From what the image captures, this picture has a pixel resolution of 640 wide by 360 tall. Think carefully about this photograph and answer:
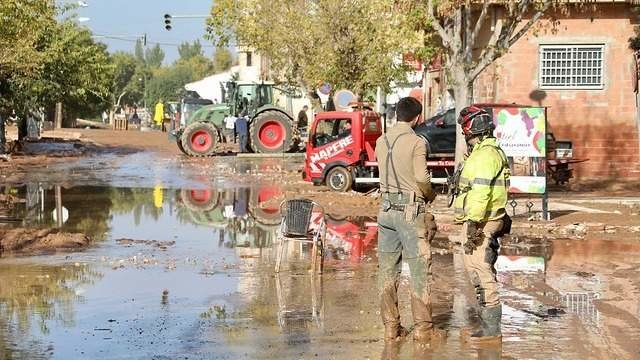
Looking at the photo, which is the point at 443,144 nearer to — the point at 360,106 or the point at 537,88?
the point at 360,106

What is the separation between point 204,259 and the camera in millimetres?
14250

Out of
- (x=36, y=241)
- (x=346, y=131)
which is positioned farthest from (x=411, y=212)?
(x=346, y=131)

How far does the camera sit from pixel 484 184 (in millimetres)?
8953

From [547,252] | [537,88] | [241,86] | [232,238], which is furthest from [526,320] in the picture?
[241,86]

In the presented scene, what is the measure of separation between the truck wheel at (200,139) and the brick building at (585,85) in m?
14.7

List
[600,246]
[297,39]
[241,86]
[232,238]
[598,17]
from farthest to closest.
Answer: [241,86]
[297,39]
[598,17]
[232,238]
[600,246]

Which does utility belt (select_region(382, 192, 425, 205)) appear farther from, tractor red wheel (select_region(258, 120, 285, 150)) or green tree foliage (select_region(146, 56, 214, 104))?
green tree foliage (select_region(146, 56, 214, 104))

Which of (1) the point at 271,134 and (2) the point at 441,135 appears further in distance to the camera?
(1) the point at 271,134

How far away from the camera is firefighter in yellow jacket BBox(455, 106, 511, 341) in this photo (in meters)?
8.95

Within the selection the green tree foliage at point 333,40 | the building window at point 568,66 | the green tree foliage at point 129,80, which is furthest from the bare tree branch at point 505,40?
the green tree foliage at point 129,80

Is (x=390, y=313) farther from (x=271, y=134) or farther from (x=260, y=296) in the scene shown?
(x=271, y=134)

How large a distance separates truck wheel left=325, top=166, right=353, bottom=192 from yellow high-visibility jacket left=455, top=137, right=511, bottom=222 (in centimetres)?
1564

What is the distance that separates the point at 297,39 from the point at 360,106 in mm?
11190

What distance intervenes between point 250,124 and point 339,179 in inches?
620
